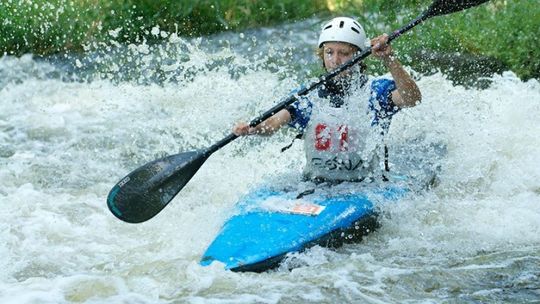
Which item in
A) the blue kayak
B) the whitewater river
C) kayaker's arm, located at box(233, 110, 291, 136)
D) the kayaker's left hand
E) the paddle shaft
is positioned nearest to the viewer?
the whitewater river

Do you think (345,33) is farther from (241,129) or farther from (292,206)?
(292,206)

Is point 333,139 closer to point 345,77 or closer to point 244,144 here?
point 345,77

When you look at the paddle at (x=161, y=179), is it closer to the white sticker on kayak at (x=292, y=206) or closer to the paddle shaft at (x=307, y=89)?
the paddle shaft at (x=307, y=89)

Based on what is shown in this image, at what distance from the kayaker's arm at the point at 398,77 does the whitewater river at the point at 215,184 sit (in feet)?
1.90

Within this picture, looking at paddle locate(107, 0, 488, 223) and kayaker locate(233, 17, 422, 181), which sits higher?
kayaker locate(233, 17, 422, 181)

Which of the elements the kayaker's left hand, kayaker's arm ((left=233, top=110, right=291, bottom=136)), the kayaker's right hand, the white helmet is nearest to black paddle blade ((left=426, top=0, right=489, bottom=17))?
the white helmet

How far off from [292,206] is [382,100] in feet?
2.47

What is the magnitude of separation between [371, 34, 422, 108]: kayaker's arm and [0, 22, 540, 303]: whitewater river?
0.58 metres

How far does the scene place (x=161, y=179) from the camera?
4961mm

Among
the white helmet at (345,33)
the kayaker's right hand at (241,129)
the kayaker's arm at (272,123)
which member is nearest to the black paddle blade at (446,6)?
the white helmet at (345,33)

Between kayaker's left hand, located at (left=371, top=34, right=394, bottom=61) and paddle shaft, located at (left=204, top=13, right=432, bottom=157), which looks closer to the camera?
kayaker's left hand, located at (left=371, top=34, right=394, bottom=61)

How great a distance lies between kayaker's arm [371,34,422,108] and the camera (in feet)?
15.3

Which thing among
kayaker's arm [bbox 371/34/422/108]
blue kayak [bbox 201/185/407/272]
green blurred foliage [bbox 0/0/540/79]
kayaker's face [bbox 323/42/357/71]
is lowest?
blue kayak [bbox 201/185/407/272]

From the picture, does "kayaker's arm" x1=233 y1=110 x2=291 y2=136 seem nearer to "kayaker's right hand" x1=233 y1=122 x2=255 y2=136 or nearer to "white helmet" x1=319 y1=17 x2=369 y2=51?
"kayaker's right hand" x1=233 y1=122 x2=255 y2=136
